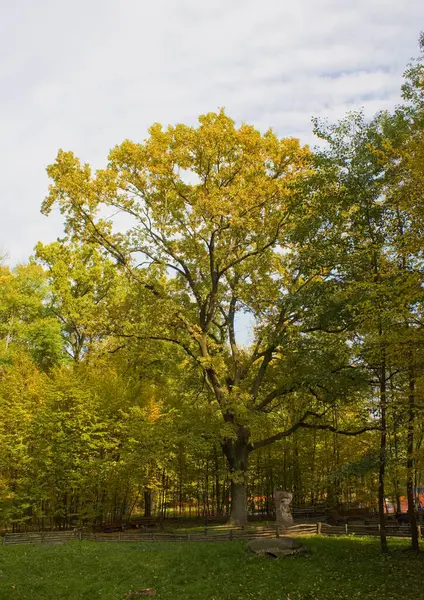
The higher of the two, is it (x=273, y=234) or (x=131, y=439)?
(x=273, y=234)

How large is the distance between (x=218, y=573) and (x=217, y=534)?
16.5ft

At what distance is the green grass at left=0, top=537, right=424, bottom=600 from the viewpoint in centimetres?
1227

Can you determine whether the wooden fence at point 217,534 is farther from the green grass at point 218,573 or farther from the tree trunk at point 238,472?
the tree trunk at point 238,472

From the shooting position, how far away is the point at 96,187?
861 inches

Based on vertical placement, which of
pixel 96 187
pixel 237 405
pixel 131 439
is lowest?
pixel 131 439

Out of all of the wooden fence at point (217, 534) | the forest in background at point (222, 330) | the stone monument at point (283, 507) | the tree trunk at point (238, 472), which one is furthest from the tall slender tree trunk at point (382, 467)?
the tree trunk at point (238, 472)

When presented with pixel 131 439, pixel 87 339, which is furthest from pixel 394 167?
pixel 87 339

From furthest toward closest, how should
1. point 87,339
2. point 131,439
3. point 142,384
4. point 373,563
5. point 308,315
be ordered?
point 87,339
point 142,384
point 131,439
point 308,315
point 373,563

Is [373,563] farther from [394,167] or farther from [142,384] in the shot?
[142,384]

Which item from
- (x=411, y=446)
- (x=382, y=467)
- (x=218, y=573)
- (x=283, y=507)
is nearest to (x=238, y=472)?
(x=283, y=507)

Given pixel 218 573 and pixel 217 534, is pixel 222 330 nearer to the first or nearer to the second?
pixel 217 534

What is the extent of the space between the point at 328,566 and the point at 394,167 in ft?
42.5

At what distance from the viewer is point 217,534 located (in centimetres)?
1920

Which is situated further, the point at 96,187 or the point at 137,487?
the point at 137,487
